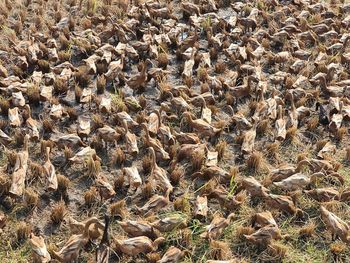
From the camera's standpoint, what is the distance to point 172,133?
7.55m

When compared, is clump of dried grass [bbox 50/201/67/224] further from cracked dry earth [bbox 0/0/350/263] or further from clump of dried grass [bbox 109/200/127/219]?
clump of dried grass [bbox 109/200/127/219]

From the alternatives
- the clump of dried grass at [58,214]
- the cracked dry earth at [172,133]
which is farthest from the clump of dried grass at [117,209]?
the clump of dried grass at [58,214]

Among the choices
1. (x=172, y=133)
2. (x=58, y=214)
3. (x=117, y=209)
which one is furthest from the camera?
(x=172, y=133)

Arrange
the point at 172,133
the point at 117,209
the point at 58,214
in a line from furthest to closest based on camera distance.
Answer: the point at 172,133 → the point at 117,209 → the point at 58,214

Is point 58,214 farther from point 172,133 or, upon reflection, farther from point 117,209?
point 172,133

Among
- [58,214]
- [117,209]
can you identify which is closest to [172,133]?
[117,209]

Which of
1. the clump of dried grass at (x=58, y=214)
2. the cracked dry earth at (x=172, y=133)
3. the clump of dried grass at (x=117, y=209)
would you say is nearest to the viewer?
the cracked dry earth at (x=172, y=133)

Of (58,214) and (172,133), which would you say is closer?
(58,214)

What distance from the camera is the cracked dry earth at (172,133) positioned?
5.96 metres

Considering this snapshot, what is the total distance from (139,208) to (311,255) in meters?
2.18

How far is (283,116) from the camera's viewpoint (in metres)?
8.16

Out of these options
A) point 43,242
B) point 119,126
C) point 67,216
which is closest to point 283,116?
point 119,126

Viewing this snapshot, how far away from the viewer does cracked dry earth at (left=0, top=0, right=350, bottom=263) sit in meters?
5.96

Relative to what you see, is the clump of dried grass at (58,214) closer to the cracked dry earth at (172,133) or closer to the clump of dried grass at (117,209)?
the cracked dry earth at (172,133)
